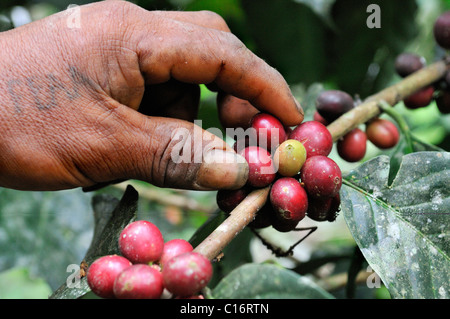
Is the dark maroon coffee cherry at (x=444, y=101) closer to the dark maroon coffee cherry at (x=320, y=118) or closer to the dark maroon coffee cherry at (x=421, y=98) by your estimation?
the dark maroon coffee cherry at (x=421, y=98)

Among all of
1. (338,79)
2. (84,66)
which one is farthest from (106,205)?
(338,79)

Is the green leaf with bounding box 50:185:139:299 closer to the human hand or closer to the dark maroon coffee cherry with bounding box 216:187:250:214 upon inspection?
the human hand

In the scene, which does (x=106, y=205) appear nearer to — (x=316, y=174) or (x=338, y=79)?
(x=316, y=174)

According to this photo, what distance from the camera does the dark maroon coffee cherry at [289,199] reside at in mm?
1194

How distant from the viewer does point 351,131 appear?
1.78 m

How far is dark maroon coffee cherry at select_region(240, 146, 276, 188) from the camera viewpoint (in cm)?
126

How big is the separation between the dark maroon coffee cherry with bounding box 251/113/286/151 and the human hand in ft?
0.37

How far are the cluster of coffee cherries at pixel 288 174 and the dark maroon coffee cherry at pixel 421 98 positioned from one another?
38.0 inches

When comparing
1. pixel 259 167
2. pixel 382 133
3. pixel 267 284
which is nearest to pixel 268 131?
pixel 259 167

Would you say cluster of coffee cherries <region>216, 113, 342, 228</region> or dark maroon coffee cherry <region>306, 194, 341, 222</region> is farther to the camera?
dark maroon coffee cherry <region>306, 194, 341, 222</region>

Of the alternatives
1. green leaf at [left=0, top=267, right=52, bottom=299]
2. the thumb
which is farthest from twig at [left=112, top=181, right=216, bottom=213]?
the thumb

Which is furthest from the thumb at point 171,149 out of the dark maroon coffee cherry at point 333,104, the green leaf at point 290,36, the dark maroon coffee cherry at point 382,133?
the green leaf at point 290,36
